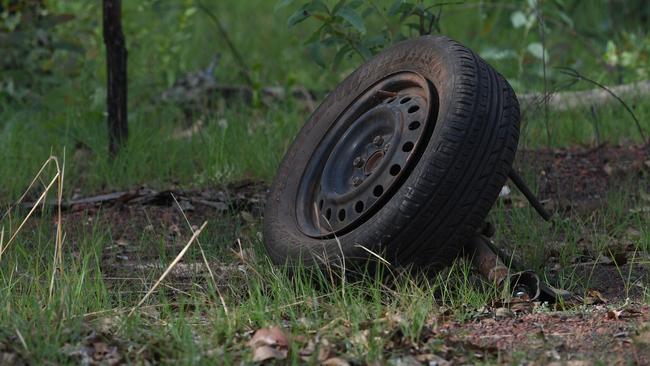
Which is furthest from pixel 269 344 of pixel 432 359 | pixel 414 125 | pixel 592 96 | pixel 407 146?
pixel 592 96

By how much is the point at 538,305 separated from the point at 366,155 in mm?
1023

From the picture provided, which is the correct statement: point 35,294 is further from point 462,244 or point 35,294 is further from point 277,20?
point 277,20

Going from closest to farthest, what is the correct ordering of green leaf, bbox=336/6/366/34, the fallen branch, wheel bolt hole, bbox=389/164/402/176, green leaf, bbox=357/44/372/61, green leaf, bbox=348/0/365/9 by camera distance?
wheel bolt hole, bbox=389/164/402/176
green leaf, bbox=336/6/366/34
green leaf, bbox=348/0/365/9
green leaf, bbox=357/44/372/61
the fallen branch

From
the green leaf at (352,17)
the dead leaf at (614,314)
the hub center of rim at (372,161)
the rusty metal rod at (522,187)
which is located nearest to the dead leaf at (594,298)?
the dead leaf at (614,314)

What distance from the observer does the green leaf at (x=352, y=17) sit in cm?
548

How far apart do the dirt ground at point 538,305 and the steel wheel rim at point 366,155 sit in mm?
581

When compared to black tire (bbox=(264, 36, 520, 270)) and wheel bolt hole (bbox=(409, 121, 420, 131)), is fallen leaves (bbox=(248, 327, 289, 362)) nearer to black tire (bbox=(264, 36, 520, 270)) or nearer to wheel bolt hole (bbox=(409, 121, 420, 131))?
black tire (bbox=(264, 36, 520, 270))

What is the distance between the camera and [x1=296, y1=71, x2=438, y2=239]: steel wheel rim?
4.37 meters

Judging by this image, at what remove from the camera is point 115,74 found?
6.50 m

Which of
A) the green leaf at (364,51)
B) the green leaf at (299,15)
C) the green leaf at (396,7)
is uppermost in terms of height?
the green leaf at (396,7)

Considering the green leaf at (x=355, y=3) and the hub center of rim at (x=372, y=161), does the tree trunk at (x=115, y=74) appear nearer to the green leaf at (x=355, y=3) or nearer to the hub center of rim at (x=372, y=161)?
the green leaf at (x=355, y=3)

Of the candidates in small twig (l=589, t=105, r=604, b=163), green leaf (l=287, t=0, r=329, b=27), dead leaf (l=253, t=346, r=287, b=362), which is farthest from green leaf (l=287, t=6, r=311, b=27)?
dead leaf (l=253, t=346, r=287, b=362)

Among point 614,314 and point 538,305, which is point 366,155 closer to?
point 538,305

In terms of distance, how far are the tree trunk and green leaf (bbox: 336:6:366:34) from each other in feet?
4.57
